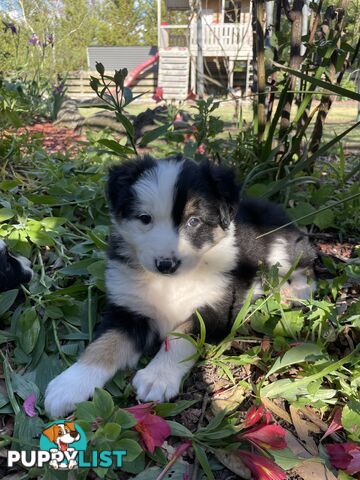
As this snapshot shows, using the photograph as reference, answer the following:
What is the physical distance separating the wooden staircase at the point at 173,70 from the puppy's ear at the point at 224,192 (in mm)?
19183

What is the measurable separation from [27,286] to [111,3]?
116 ft

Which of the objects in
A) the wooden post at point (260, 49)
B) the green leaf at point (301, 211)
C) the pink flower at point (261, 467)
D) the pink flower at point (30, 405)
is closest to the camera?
the pink flower at point (261, 467)

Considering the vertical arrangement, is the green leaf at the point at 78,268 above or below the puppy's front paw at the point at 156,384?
above

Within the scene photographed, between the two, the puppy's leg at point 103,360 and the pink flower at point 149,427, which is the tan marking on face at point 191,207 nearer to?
the puppy's leg at point 103,360

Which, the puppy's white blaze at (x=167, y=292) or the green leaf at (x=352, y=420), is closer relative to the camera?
the green leaf at (x=352, y=420)

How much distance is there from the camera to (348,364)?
1.77 meters

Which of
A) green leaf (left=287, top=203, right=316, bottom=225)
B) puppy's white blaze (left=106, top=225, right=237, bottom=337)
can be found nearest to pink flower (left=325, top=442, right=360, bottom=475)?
puppy's white blaze (left=106, top=225, right=237, bottom=337)

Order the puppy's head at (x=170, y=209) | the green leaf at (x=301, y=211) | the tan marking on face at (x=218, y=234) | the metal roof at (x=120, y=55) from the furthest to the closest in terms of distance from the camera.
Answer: the metal roof at (x=120, y=55) → the green leaf at (x=301, y=211) → the tan marking on face at (x=218, y=234) → the puppy's head at (x=170, y=209)

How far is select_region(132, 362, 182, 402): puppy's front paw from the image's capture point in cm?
171

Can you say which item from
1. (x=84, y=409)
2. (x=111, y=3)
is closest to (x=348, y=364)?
(x=84, y=409)

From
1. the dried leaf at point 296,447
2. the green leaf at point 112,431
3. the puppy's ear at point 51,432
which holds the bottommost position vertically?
the dried leaf at point 296,447

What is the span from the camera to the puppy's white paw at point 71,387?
165cm

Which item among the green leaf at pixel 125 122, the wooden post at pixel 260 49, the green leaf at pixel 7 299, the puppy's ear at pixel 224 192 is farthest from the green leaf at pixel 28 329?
the wooden post at pixel 260 49

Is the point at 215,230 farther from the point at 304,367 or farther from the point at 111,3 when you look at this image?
the point at 111,3
